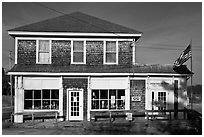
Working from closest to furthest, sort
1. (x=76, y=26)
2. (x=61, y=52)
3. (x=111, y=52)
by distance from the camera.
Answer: (x=61, y=52), (x=111, y=52), (x=76, y=26)

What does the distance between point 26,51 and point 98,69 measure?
4940 mm

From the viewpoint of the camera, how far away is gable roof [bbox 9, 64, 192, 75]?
1554cm

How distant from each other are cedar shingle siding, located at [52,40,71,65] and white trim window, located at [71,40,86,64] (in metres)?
0.30

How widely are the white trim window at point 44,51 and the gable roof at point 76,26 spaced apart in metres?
0.87

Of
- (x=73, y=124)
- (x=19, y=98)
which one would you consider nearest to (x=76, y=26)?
(x=19, y=98)

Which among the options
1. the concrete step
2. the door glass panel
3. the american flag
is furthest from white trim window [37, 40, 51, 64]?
the american flag

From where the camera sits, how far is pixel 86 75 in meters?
15.7

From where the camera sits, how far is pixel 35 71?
15.3 meters

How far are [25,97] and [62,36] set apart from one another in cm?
468

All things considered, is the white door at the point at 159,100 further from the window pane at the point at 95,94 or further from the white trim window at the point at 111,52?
the window pane at the point at 95,94

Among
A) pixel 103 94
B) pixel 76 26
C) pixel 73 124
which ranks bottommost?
pixel 73 124

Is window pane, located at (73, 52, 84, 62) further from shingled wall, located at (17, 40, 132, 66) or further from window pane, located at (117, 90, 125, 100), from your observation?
window pane, located at (117, 90, 125, 100)

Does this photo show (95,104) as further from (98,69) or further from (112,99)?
(98,69)

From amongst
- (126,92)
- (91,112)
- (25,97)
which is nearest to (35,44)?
(25,97)
